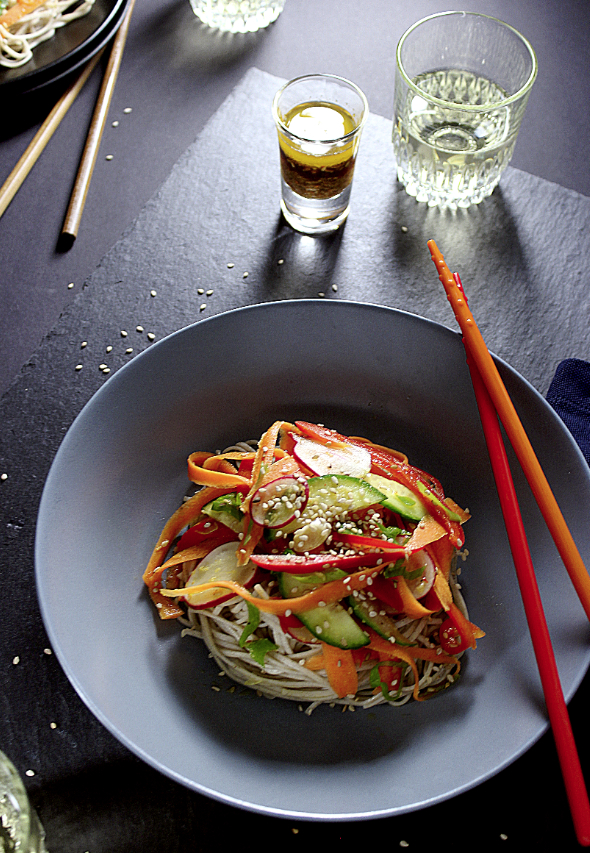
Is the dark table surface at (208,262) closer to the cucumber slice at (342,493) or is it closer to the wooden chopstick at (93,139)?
the wooden chopstick at (93,139)

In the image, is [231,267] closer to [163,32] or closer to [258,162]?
[258,162]

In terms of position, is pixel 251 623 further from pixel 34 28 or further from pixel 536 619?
pixel 34 28

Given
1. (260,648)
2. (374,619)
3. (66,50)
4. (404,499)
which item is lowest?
(260,648)

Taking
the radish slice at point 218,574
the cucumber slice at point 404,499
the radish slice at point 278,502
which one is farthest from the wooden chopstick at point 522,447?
the radish slice at point 218,574

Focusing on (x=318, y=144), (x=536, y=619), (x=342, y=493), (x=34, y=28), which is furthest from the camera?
(x=34, y=28)

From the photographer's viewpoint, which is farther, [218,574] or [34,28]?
[34,28]

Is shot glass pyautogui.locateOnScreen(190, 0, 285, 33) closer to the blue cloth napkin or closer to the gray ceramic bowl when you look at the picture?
the gray ceramic bowl

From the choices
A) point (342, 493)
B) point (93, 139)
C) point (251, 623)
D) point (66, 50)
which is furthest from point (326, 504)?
point (66, 50)
